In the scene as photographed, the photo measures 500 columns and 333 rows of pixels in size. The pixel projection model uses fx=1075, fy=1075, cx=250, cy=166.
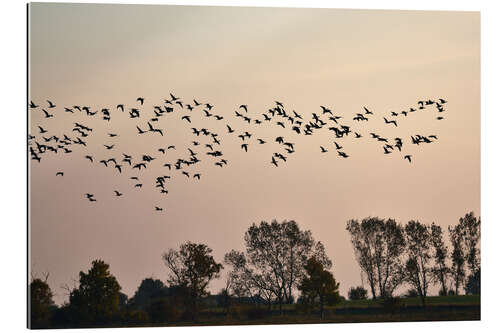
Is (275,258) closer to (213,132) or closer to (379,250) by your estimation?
(379,250)

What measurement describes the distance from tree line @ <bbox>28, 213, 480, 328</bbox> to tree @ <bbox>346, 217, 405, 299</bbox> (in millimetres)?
23

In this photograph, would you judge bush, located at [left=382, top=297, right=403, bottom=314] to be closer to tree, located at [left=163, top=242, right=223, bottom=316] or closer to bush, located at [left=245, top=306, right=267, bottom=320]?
bush, located at [left=245, top=306, right=267, bottom=320]

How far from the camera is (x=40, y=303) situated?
22125mm

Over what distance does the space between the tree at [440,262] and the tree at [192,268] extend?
4.90 metres

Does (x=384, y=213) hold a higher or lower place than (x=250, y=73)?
lower

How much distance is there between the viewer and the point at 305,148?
2375 cm

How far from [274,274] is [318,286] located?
123cm

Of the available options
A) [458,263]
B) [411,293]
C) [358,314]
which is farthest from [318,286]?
[458,263]

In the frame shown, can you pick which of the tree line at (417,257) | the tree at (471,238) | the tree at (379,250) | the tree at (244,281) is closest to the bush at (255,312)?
the tree at (244,281)
